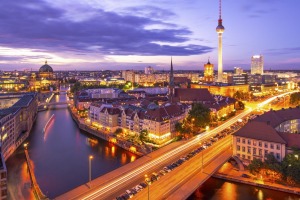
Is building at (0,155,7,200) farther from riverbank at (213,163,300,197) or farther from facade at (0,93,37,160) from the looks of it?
riverbank at (213,163,300,197)

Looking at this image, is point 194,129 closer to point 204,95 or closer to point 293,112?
point 293,112

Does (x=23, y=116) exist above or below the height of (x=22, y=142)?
above

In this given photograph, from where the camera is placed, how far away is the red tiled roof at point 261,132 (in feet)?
61.6

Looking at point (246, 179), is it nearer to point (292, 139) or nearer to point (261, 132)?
point (261, 132)

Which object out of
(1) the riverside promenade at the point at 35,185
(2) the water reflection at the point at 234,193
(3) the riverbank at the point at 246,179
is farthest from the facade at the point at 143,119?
(1) the riverside promenade at the point at 35,185

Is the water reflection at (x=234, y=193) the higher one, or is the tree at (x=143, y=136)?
the tree at (x=143, y=136)

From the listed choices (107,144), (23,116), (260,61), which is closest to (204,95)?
(107,144)

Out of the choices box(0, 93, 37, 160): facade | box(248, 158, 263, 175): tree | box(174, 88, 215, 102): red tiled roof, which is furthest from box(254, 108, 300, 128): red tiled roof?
box(0, 93, 37, 160): facade

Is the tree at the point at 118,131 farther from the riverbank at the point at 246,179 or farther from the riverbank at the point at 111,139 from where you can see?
the riverbank at the point at 246,179

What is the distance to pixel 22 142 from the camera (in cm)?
2778

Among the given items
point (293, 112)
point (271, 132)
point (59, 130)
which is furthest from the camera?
point (59, 130)

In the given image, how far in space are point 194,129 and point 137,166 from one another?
1184 cm

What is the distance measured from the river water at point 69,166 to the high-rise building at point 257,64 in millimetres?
116707

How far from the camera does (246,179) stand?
58.6ft
